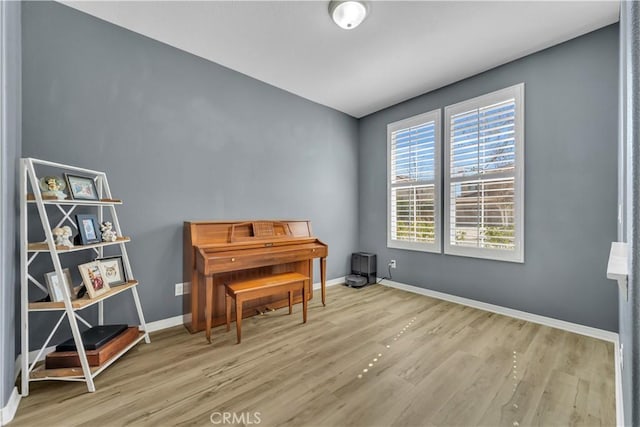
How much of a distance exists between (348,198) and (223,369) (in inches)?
119

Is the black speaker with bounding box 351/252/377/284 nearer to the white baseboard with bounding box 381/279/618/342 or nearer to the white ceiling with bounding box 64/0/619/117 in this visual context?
the white baseboard with bounding box 381/279/618/342

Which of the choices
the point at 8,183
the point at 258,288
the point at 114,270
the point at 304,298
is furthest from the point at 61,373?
the point at 304,298

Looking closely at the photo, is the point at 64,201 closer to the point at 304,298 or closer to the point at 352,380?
the point at 304,298

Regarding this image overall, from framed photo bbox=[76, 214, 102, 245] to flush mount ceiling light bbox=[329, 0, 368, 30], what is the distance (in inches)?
94.5

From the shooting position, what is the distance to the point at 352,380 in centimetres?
175

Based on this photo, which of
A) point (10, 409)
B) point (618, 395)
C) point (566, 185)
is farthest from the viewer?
point (566, 185)

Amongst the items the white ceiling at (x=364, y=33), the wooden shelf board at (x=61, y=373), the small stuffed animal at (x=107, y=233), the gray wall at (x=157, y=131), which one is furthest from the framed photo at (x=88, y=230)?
the white ceiling at (x=364, y=33)

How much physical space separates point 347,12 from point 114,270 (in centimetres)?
269

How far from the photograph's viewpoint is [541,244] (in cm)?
262

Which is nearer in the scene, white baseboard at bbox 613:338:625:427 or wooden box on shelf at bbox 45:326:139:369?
white baseboard at bbox 613:338:625:427

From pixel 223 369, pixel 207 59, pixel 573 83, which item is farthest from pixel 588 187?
pixel 207 59

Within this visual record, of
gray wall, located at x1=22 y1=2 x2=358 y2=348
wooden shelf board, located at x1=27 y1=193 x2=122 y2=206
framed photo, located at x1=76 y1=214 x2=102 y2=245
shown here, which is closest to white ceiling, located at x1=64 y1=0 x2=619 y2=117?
gray wall, located at x1=22 y1=2 x2=358 y2=348

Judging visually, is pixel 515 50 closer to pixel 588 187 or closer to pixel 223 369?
pixel 588 187

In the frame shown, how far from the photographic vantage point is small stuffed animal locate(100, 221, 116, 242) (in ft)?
6.66
